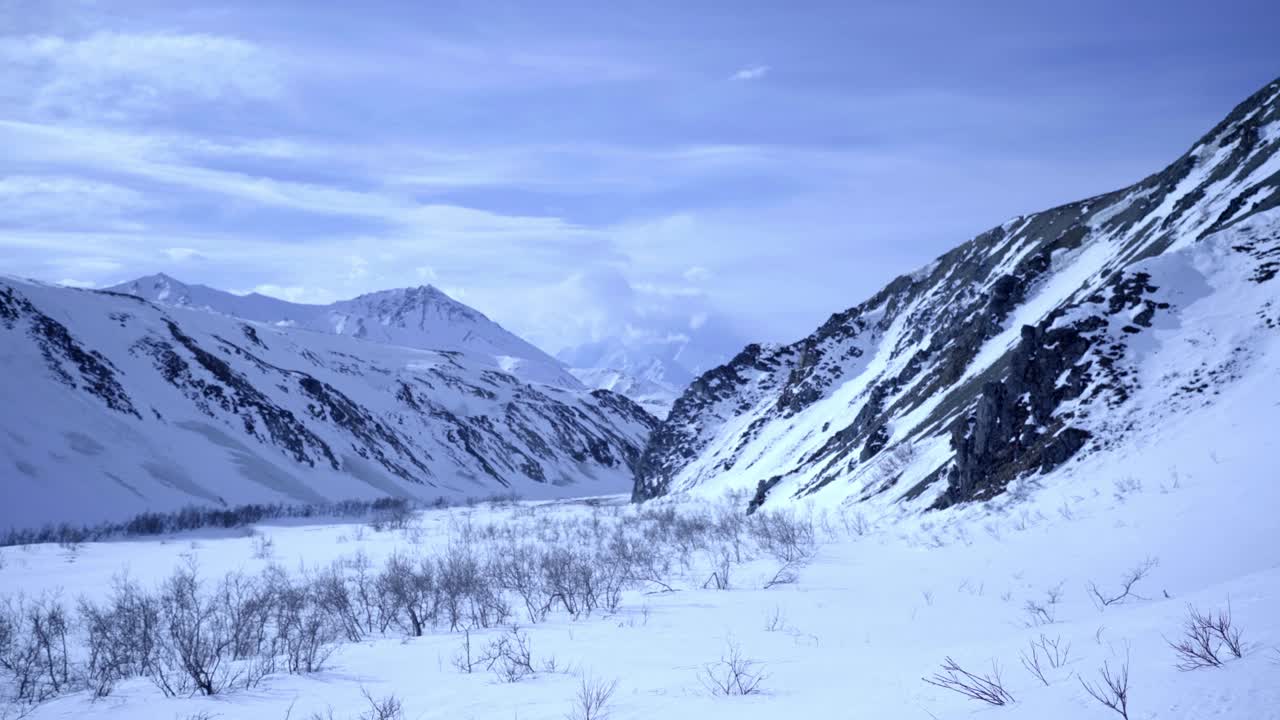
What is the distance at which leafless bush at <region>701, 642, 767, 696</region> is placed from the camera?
20.3 ft

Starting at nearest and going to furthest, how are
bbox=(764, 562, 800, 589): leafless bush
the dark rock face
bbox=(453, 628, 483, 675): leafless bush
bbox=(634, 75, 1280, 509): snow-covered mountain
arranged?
bbox=(453, 628, 483, 675): leafless bush, bbox=(764, 562, 800, 589): leafless bush, bbox=(634, 75, 1280, 509): snow-covered mountain, the dark rock face

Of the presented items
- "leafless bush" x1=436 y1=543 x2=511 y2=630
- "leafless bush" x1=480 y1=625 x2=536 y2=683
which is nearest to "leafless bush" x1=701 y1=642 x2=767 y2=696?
"leafless bush" x1=480 y1=625 x2=536 y2=683

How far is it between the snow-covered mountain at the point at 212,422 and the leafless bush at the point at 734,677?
2463 inches

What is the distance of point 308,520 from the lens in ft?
207

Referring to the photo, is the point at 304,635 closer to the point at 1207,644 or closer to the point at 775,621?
the point at 775,621

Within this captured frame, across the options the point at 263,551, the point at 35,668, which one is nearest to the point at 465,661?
the point at 35,668

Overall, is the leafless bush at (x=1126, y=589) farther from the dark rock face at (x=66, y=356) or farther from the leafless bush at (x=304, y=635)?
the dark rock face at (x=66, y=356)

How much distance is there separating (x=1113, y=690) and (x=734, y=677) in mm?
3503

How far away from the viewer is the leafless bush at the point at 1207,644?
13.8ft

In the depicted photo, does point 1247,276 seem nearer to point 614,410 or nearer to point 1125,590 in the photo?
point 1125,590

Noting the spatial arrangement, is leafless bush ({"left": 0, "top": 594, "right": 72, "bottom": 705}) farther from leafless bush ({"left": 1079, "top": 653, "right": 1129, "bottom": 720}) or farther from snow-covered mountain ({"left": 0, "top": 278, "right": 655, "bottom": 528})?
snow-covered mountain ({"left": 0, "top": 278, "right": 655, "bottom": 528})

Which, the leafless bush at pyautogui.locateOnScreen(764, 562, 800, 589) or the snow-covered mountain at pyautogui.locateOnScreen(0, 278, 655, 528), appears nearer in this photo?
the leafless bush at pyautogui.locateOnScreen(764, 562, 800, 589)

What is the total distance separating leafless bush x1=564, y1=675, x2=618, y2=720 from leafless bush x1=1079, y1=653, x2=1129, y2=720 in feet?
11.5

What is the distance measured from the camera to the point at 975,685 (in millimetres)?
4910
